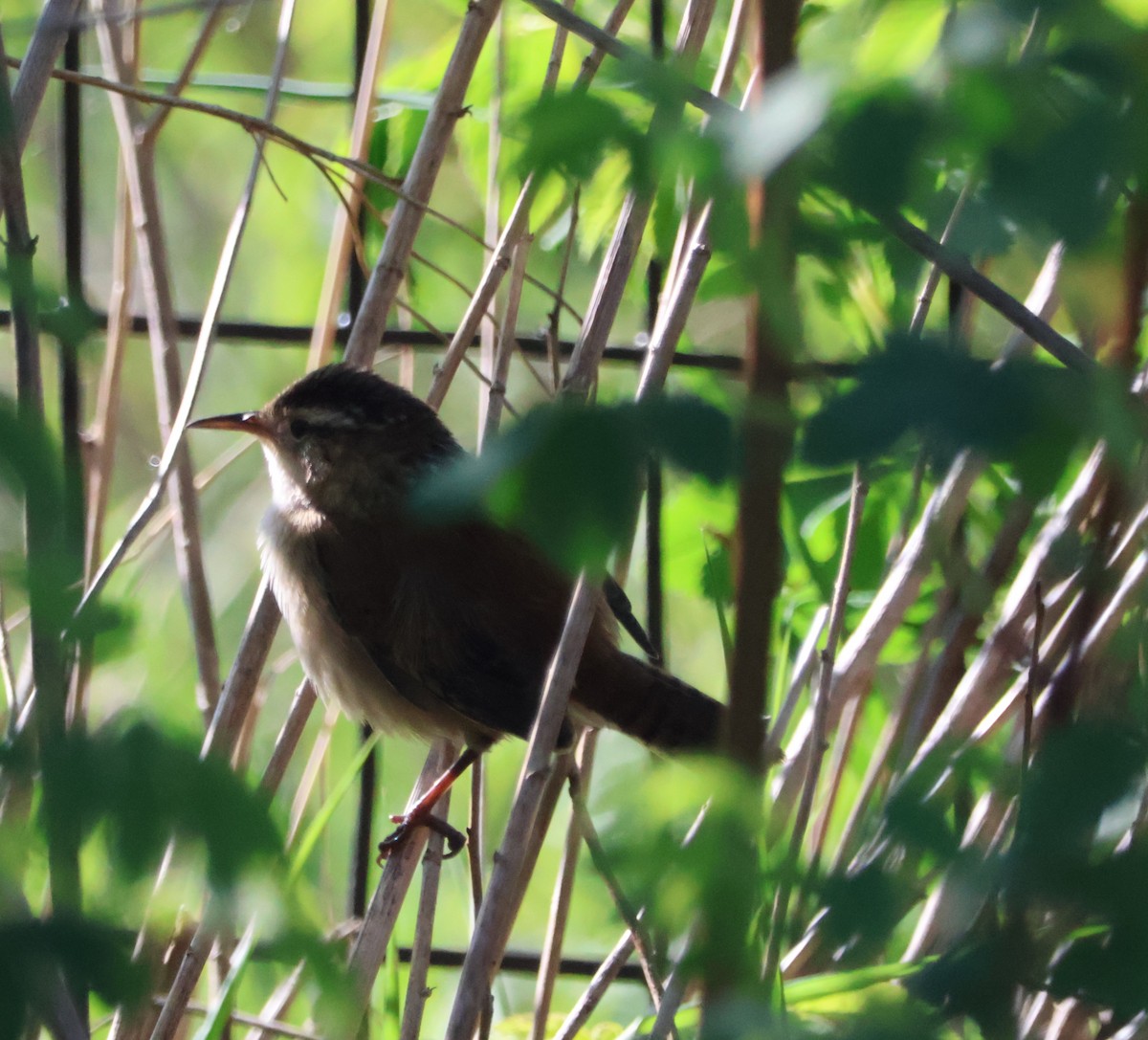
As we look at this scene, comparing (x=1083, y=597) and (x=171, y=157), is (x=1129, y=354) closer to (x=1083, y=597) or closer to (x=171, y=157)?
(x=1083, y=597)

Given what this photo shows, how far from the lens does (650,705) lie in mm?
2209

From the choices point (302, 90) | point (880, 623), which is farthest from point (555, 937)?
point (302, 90)

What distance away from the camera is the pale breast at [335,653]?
2555 mm

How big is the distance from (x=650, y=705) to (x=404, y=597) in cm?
56

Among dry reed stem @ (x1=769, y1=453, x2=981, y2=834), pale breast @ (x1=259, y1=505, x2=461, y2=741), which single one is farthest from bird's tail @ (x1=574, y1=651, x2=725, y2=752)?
pale breast @ (x1=259, y1=505, x2=461, y2=741)

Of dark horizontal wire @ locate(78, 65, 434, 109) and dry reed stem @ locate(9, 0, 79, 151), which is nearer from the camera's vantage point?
dry reed stem @ locate(9, 0, 79, 151)

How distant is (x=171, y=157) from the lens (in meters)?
5.25

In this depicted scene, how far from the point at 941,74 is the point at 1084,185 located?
0.41ft

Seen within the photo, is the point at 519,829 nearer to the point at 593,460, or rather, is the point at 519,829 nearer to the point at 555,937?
the point at 555,937

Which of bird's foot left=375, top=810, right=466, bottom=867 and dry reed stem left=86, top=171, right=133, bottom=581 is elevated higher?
dry reed stem left=86, top=171, right=133, bottom=581

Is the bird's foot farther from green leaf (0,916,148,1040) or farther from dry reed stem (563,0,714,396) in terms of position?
green leaf (0,916,148,1040)

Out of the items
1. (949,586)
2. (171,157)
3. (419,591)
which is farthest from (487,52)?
(171,157)

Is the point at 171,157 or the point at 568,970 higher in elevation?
the point at 171,157

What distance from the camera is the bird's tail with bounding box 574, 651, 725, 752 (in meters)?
2.17
